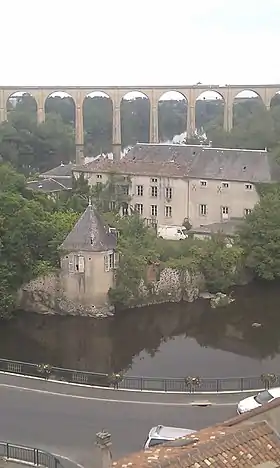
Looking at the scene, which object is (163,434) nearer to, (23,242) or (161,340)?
(161,340)

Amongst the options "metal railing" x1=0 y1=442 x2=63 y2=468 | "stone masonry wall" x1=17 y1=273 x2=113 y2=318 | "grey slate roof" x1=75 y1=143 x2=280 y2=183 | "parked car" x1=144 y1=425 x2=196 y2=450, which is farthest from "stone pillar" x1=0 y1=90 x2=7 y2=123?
"parked car" x1=144 y1=425 x2=196 y2=450

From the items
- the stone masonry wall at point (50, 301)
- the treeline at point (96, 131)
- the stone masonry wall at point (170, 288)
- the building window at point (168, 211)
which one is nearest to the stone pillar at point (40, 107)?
the treeline at point (96, 131)

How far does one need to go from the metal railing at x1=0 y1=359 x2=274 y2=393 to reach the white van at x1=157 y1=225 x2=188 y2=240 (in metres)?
17.2

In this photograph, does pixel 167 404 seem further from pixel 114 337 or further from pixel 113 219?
pixel 113 219

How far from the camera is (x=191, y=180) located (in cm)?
4303

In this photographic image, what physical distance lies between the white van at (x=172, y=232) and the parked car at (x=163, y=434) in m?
24.4

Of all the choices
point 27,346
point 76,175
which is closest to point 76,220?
point 27,346

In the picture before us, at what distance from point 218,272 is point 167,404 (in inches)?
653

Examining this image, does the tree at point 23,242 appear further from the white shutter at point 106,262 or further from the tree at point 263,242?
the tree at point 263,242

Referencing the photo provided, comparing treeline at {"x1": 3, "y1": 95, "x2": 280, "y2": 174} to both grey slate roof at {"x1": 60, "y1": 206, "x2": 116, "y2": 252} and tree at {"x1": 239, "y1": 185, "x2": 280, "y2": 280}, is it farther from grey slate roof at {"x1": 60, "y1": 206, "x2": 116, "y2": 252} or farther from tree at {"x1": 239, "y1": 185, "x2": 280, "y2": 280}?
grey slate roof at {"x1": 60, "y1": 206, "x2": 116, "y2": 252}

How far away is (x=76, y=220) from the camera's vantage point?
112 feet

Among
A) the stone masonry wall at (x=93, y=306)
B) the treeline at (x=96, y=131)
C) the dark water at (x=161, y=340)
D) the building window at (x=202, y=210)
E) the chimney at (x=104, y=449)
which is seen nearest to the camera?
the chimney at (x=104, y=449)

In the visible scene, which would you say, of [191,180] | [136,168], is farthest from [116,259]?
[136,168]

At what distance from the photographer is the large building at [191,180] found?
138 ft
